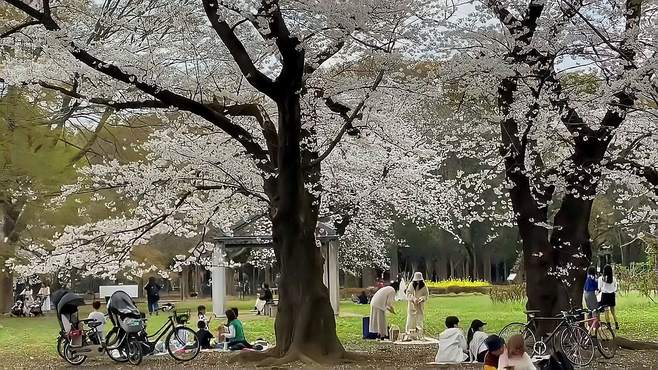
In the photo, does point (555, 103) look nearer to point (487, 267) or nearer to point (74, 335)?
point (74, 335)

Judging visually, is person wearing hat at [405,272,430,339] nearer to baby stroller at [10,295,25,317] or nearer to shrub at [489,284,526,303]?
shrub at [489,284,526,303]

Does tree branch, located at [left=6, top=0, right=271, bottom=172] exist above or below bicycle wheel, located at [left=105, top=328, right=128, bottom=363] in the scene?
above

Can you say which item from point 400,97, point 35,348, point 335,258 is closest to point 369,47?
point 400,97

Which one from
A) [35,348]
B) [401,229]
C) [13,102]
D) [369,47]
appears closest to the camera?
[369,47]

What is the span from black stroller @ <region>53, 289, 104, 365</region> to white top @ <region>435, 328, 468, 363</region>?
5695 mm

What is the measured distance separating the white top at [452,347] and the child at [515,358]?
225 inches

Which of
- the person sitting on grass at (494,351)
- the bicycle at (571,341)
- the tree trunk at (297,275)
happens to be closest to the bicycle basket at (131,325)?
the tree trunk at (297,275)

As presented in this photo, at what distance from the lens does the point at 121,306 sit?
43.2ft

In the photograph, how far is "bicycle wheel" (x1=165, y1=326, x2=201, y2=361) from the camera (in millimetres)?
13289

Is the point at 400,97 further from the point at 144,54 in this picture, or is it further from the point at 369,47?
the point at 144,54

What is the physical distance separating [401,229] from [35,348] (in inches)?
931

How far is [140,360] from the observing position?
1290cm

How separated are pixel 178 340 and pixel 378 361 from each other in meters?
3.63

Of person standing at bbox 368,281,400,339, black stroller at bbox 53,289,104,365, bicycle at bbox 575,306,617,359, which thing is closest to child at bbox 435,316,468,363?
bicycle at bbox 575,306,617,359
